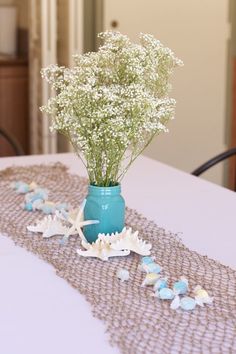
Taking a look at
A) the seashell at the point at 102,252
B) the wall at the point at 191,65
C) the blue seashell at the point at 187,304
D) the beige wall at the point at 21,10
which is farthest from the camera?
the beige wall at the point at 21,10

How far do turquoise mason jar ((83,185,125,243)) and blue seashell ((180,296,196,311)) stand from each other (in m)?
0.33

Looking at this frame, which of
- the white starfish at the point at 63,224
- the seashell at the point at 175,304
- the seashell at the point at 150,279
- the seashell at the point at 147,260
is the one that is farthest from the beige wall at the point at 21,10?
the seashell at the point at 175,304

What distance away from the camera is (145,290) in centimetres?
127

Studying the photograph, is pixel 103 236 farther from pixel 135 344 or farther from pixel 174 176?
pixel 174 176

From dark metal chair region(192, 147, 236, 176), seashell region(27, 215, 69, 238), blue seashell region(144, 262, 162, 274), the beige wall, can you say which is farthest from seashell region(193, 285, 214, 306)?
the beige wall

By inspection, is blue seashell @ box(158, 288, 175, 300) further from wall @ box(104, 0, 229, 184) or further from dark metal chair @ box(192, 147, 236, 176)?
wall @ box(104, 0, 229, 184)

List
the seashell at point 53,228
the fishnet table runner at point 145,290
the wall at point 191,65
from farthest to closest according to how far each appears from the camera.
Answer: the wall at point 191,65, the seashell at point 53,228, the fishnet table runner at point 145,290

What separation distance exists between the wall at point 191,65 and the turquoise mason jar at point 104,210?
3.03 m

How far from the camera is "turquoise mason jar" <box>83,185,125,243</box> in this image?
146cm

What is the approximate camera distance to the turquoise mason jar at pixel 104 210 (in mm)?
1461

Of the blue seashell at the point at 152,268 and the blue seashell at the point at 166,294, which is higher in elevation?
the blue seashell at the point at 166,294

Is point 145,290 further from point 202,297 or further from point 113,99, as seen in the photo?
point 113,99

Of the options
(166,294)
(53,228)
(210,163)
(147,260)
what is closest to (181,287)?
(166,294)

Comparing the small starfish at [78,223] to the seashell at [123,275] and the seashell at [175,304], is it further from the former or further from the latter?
the seashell at [175,304]
